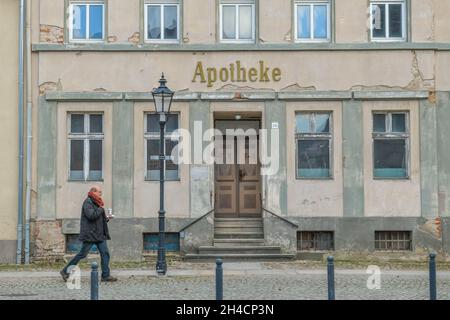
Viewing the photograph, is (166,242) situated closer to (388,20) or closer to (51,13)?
(51,13)

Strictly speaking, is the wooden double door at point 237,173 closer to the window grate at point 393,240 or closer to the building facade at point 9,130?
the window grate at point 393,240

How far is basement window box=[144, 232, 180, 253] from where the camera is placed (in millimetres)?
19344

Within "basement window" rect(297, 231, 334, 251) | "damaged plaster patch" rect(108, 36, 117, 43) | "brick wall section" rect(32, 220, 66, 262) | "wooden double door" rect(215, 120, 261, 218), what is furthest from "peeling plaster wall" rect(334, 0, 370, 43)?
"brick wall section" rect(32, 220, 66, 262)

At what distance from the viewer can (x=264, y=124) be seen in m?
19.5

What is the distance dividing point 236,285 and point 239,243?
4482 mm

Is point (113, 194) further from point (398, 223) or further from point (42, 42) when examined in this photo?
point (398, 223)

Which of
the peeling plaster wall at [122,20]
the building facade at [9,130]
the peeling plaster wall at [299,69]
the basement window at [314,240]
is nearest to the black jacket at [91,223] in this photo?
the building facade at [9,130]

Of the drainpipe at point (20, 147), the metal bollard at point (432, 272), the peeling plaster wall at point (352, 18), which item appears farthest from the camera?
the peeling plaster wall at point (352, 18)

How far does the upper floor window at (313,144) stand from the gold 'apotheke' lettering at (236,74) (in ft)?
4.20

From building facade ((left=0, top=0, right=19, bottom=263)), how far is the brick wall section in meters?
0.55

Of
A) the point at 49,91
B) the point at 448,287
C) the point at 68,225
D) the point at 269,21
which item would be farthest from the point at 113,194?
the point at 448,287

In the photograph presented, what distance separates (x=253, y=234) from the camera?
63.7 ft

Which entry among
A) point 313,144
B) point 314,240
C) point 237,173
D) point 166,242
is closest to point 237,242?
point 166,242

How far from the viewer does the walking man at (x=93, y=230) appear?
1493 centimetres
